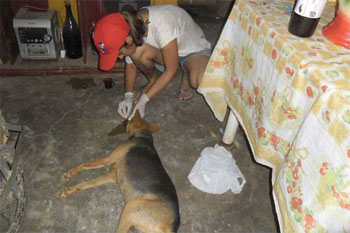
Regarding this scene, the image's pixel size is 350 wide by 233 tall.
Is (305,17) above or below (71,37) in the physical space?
above

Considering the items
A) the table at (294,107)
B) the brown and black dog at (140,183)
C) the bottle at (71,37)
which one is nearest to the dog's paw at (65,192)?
the brown and black dog at (140,183)

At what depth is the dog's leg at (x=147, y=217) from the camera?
1613 millimetres

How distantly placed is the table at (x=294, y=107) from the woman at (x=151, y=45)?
60 centimetres

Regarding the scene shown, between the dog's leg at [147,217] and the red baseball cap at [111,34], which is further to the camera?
the red baseball cap at [111,34]

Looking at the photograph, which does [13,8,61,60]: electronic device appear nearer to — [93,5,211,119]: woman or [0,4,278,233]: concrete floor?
[0,4,278,233]: concrete floor

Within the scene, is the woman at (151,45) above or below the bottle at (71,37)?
above

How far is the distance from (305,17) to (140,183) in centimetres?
128

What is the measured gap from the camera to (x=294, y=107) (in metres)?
1.20

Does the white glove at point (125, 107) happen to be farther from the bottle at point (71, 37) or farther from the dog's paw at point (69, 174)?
the bottle at point (71, 37)

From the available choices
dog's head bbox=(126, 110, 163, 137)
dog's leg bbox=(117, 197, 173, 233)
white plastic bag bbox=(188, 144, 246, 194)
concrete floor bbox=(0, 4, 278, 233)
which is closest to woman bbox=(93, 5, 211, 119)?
dog's head bbox=(126, 110, 163, 137)

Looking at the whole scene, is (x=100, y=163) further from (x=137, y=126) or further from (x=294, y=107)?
(x=294, y=107)

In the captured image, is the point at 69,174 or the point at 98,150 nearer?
the point at 69,174

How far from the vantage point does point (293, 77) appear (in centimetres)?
119

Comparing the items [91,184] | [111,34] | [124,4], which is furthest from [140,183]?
[124,4]
